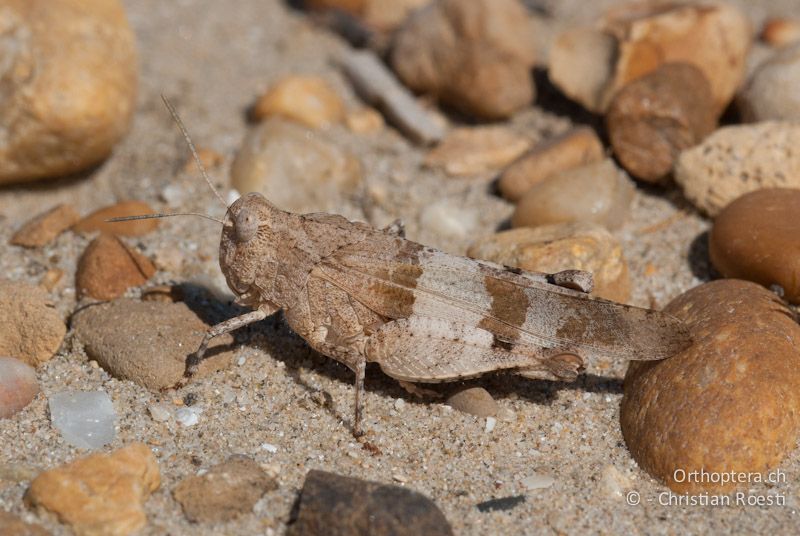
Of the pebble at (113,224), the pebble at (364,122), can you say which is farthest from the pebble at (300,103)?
the pebble at (113,224)

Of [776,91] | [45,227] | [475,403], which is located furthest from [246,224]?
[776,91]

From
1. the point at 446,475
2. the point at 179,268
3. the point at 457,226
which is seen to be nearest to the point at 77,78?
the point at 179,268

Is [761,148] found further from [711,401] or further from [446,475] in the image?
[446,475]

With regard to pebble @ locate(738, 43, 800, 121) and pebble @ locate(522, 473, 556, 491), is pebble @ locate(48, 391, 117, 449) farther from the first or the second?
pebble @ locate(738, 43, 800, 121)

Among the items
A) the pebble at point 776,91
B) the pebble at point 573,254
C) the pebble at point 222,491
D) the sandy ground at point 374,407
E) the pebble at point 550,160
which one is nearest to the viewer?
the pebble at point 222,491

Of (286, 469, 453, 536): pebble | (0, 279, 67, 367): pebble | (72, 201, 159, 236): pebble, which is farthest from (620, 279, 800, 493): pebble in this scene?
(72, 201, 159, 236): pebble

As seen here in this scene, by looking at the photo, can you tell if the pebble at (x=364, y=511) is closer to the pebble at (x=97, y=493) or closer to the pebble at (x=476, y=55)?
the pebble at (x=97, y=493)
